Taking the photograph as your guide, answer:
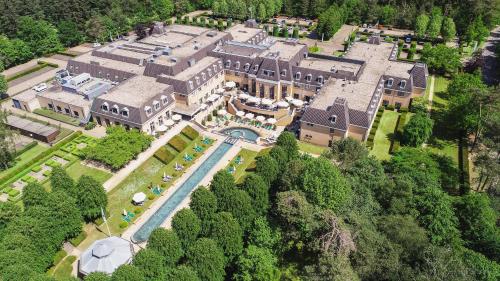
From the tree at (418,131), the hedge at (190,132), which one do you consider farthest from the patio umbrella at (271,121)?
the tree at (418,131)

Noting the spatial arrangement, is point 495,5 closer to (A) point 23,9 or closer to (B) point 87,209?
(B) point 87,209

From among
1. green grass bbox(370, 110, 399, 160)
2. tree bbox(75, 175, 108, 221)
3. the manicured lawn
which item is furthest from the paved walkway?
green grass bbox(370, 110, 399, 160)

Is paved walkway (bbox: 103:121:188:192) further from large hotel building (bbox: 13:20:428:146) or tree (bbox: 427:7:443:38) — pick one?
tree (bbox: 427:7:443:38)

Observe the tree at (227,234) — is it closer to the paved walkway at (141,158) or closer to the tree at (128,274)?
the tree at (128,274)

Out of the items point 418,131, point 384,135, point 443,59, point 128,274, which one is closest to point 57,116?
point 128,274

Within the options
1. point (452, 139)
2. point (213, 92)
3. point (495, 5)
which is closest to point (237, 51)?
point (213, 92)

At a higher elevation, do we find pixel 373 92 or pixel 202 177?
pixel 373 92

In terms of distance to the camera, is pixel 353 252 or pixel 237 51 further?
pixel 237 51
